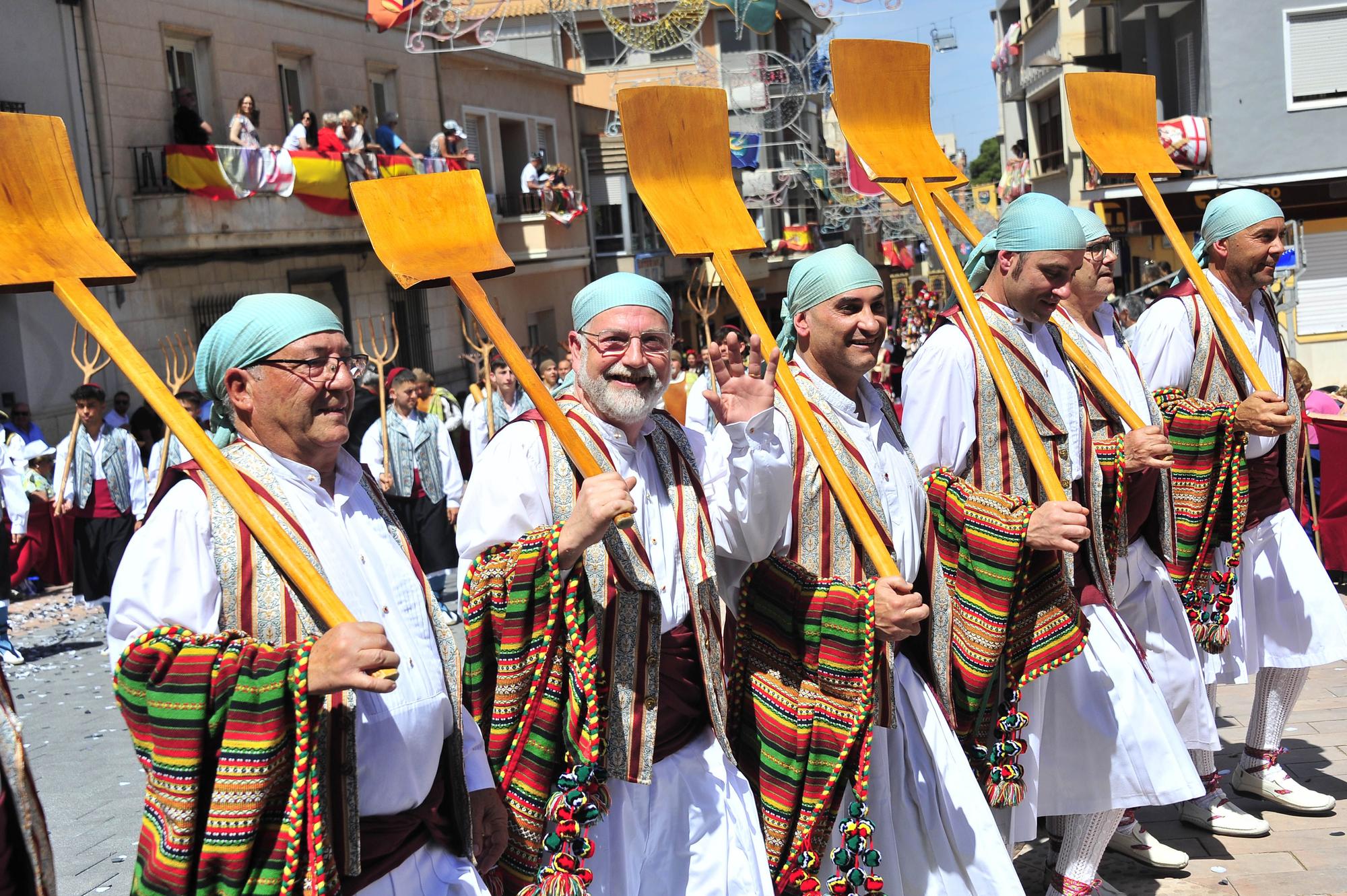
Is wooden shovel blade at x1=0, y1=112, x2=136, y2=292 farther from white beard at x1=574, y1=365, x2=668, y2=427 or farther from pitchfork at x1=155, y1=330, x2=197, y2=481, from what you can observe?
pitchfork at x1=155, y1=330, x2=197, y2=481

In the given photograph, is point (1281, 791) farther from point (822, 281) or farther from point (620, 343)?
point (620, 343)

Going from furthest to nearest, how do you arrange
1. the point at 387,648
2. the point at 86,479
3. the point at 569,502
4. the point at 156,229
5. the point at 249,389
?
the point at 156,229 < the point at 86,479 < the point at 569,502 < the point at 249,389 < the point at 387,648

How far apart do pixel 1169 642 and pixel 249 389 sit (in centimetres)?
338

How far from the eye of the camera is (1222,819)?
5.31 m

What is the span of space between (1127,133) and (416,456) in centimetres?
623

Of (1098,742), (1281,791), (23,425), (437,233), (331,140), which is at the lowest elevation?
(1281,791)

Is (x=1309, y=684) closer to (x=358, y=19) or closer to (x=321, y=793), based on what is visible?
(x=321, y=793)

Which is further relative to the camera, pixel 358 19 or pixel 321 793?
pixel 358 19

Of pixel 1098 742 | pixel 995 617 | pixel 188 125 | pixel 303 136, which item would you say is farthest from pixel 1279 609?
pixel 303 136

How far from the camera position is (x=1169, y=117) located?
22750mm

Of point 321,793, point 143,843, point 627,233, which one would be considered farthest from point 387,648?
point 627,233

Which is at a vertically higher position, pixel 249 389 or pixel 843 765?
pixel 249 389

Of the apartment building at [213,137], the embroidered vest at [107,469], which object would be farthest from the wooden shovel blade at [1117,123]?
the apartment building at [213,137]

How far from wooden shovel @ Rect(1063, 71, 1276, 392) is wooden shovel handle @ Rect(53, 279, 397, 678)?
3.84m
